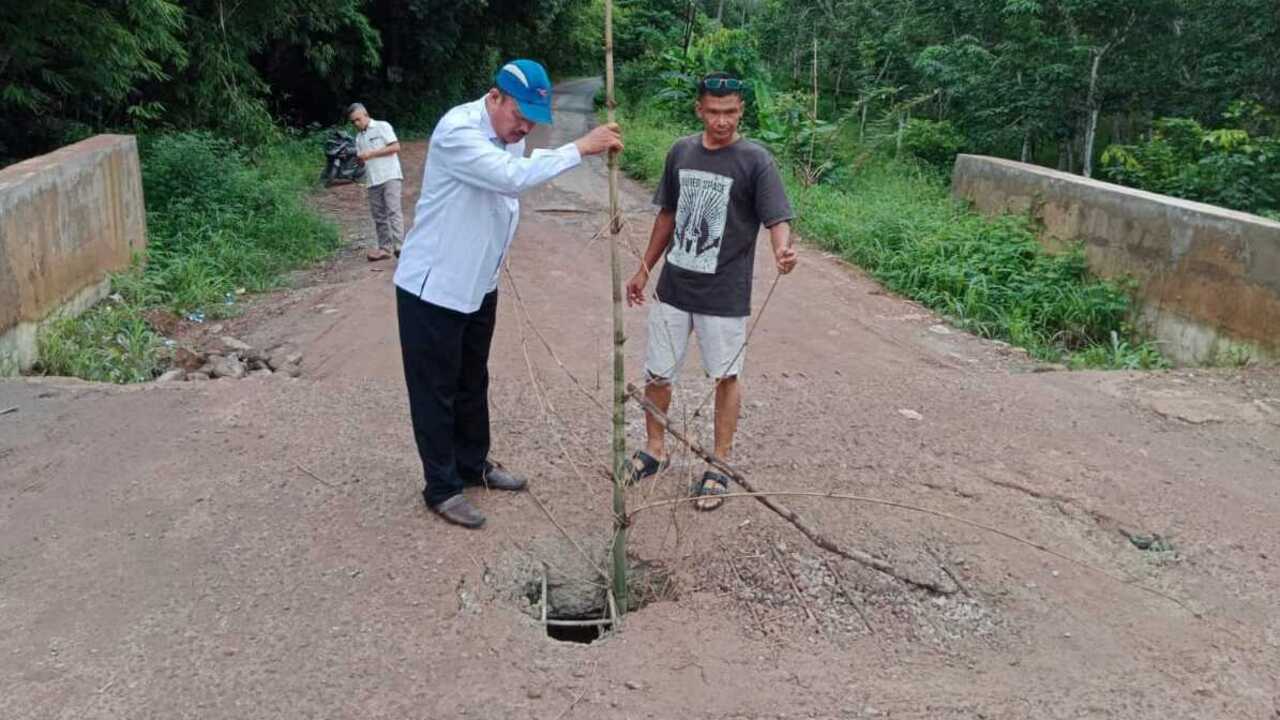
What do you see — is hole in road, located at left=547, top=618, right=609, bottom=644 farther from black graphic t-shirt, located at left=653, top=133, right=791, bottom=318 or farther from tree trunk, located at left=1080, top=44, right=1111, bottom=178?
tree trunk, located at left=1080, top=44, right=1111, bottom=178

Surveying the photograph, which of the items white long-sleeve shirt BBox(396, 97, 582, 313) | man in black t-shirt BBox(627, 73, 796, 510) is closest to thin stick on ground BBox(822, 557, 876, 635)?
man in black t-shirt BBox(627, 73, 796, 510)

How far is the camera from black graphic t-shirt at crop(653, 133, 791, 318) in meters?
3.71

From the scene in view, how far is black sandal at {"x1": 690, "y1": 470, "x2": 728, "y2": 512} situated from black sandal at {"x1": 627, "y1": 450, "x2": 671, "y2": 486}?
0.62 ft

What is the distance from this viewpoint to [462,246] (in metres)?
3.44

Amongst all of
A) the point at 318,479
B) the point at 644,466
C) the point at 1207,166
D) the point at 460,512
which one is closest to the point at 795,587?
the point at 644,466

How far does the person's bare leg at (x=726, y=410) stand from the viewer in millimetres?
4012

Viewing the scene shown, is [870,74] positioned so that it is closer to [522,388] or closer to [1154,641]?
[522,388]

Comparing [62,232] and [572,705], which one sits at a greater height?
[62,232]

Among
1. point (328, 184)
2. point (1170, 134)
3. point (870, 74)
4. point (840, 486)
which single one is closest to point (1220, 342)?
point (840, 486)

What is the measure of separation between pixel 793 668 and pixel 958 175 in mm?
8071

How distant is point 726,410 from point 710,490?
33 centimetres

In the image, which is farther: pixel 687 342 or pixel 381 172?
pixel 381 172

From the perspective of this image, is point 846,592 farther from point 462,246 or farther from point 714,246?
point 462,246

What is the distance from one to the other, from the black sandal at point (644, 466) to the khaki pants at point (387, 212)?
5701mm
